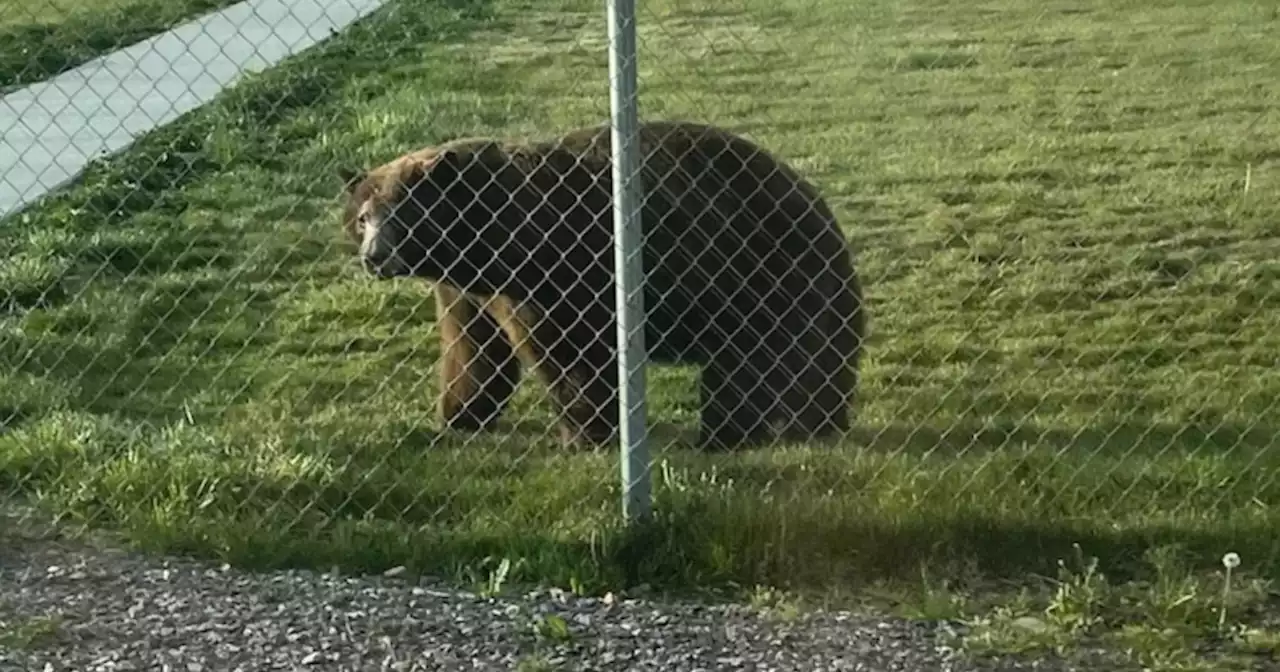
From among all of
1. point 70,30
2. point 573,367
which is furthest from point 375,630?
point 70,30

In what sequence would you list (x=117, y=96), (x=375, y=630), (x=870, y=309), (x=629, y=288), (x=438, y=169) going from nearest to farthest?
(x=375, y=630)
(x=629, y=288)
(x=438, y=169)
(x=870, y=309)
(x=117, y=96)

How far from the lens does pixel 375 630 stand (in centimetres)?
472

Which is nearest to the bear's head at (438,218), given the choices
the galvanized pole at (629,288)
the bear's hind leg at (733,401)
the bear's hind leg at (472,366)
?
the bear's hind leg at (472,366)

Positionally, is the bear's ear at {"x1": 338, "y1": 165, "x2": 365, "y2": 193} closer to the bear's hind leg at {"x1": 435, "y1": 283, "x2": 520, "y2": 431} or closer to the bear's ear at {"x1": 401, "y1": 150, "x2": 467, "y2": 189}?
the bear's ear at {"x1": 401, "y1": 150, "x2": 467, "y2": 189}

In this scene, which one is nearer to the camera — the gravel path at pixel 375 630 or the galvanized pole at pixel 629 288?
the gravel path at pixel 375 630

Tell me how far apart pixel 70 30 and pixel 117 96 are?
2334 millimetres

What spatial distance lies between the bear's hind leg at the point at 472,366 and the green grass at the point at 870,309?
22 cm

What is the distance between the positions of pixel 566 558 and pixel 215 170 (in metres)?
6.70

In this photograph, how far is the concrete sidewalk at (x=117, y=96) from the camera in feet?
35.4

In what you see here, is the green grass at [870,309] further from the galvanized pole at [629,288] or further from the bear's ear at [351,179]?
the bear's ear at [351,179]

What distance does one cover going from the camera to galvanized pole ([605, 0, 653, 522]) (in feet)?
16.4

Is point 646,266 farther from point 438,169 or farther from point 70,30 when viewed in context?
point 70,30

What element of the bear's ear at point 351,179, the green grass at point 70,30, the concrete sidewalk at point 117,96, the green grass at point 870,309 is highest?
the green grass at point 70,30

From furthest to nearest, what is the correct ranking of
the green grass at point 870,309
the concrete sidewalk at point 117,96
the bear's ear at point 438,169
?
the concrete sidewalk at point 117,96
the bear's ear at point 438,169
the green grass at point 870,309
